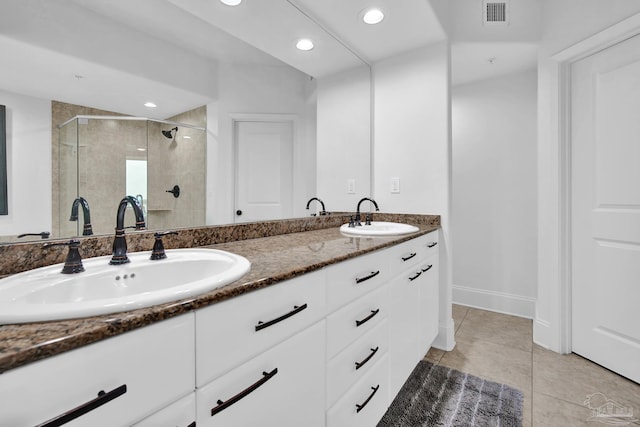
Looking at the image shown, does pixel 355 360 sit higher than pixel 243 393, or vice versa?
pixel 243 393

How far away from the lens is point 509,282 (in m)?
2.69

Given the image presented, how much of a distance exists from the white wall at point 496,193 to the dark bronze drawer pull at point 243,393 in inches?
104

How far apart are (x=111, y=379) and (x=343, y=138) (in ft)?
6.64

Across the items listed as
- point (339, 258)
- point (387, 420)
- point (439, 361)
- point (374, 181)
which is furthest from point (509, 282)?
point (339, 258)

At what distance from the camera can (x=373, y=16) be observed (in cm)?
181

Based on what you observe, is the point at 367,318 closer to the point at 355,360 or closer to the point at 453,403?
the point at 355,360

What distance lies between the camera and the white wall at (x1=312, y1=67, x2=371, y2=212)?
6.60 feet

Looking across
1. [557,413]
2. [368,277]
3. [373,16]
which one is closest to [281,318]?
[368,277]

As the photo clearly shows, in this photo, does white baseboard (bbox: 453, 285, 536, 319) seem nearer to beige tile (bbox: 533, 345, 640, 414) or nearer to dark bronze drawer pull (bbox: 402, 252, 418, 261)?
beige tile (bbox: 533, 345, 640, 414)

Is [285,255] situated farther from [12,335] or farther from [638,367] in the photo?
[638,367]

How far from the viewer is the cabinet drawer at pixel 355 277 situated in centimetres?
98

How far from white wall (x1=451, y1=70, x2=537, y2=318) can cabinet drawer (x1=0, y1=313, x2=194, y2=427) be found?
9.42 feet

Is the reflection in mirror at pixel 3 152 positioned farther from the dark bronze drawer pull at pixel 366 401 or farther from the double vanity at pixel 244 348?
the dark bronze drawer pull at pixel 366 401

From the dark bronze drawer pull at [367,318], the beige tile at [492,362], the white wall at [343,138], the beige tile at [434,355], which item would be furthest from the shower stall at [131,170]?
the beige tile at [492,362]
